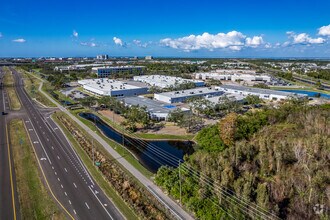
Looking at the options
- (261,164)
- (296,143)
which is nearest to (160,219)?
(261,164)

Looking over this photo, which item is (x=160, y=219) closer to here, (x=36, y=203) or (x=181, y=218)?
(x=181, y=218)

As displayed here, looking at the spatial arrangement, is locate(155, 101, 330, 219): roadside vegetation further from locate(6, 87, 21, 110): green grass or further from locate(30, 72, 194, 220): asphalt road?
locate(6, 87, 21, 110): green grass

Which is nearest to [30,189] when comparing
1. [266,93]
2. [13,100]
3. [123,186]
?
[123,186]

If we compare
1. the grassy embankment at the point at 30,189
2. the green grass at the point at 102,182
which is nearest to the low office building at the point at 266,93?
the green grass at the point at 102,182

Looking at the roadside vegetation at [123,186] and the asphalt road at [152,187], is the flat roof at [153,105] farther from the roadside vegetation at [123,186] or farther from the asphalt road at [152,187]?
the roadside vegetation at [123,186]

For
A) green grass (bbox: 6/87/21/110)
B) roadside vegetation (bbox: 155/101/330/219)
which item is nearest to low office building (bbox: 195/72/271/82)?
green grass (bbox: 6/87/21/110)

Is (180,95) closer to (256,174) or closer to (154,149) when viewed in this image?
(154,149)

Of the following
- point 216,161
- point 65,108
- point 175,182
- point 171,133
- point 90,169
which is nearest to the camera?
point 175,182

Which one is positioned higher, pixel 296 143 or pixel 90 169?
pixel 296 143
